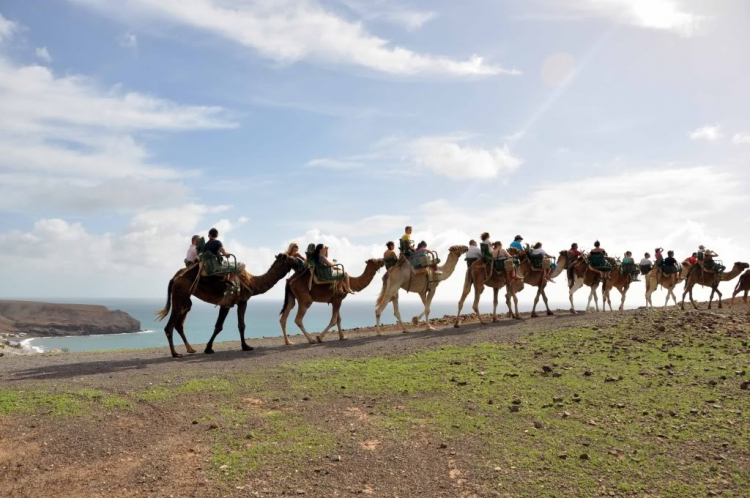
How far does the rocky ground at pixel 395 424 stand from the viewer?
6.95 metres

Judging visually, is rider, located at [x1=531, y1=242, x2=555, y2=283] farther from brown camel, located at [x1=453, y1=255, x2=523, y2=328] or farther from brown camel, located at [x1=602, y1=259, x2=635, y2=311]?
brown camel, located at [x1=602, y1=259, x2=635, y2=311]

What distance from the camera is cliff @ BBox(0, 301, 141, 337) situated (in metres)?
135

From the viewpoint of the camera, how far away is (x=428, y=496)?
660 centimetres

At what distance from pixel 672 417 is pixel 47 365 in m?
15.0

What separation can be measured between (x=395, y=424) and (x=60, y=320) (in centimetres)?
16408

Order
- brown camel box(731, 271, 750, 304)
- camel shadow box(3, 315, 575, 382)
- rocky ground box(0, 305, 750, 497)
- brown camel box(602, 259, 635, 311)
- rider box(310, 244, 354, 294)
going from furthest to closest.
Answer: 1. brown camel box(731, 271, 750, 304)
2. brown camel box(602, 259, 635, 311)
3. rider box(310, 244, 354, 294)
4. camel shadow box(3, 315, 575, 382)
5. rocky ground box(0, 305, 750, 497)

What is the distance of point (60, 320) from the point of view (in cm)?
14575

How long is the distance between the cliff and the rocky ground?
144866 mm

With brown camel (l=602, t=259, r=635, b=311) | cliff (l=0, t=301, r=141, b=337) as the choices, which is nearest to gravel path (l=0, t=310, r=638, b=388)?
brown camel (l=602, t=259, r=635, b=311)

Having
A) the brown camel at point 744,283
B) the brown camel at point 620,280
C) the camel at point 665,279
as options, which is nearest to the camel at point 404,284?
the brown camel at point 620,280

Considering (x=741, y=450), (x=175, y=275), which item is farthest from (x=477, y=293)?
(x=741, y=450)

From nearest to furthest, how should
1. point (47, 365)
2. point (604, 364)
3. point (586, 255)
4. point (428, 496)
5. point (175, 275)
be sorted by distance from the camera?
point (428, 496), point (604, 364), point (47, 365), point (175, 275), point (586, 255)

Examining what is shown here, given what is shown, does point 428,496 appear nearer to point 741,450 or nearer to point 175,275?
point 741,450

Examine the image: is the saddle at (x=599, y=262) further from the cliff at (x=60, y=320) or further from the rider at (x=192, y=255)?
the cliff at (x=60, y=320)
